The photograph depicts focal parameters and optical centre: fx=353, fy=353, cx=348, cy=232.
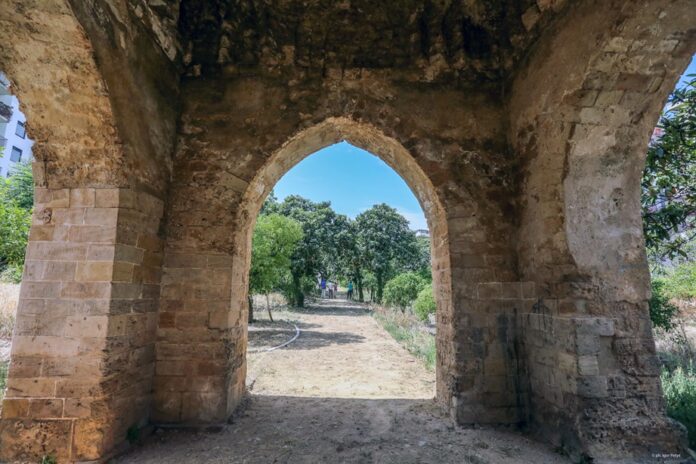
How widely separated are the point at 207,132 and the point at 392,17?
8.01ft

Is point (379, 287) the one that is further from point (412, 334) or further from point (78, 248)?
point (78, 248)

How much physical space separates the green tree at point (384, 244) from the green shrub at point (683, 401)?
1787 cm

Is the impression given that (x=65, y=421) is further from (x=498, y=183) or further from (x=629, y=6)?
(x=629, y=6)

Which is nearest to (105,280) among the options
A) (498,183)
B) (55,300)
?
(55,300)

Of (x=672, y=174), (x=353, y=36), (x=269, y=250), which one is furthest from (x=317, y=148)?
(x=269, y=250)

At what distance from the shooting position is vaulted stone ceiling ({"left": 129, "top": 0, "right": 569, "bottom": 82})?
3895mm

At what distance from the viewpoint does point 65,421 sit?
278 cm

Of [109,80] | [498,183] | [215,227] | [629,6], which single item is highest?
[629,6]

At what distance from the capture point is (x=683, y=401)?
3.51 meters

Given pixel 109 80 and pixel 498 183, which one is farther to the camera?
pixel 498 183

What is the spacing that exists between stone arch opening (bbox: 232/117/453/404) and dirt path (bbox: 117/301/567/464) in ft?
1.84

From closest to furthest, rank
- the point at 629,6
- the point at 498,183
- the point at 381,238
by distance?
1. the point at 629,6
2. the point at 498,183
3. the point at 381,238

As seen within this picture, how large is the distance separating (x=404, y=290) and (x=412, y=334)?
18.4 ft

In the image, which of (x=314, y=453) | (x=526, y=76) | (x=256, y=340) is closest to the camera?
(x=314, y=453)
